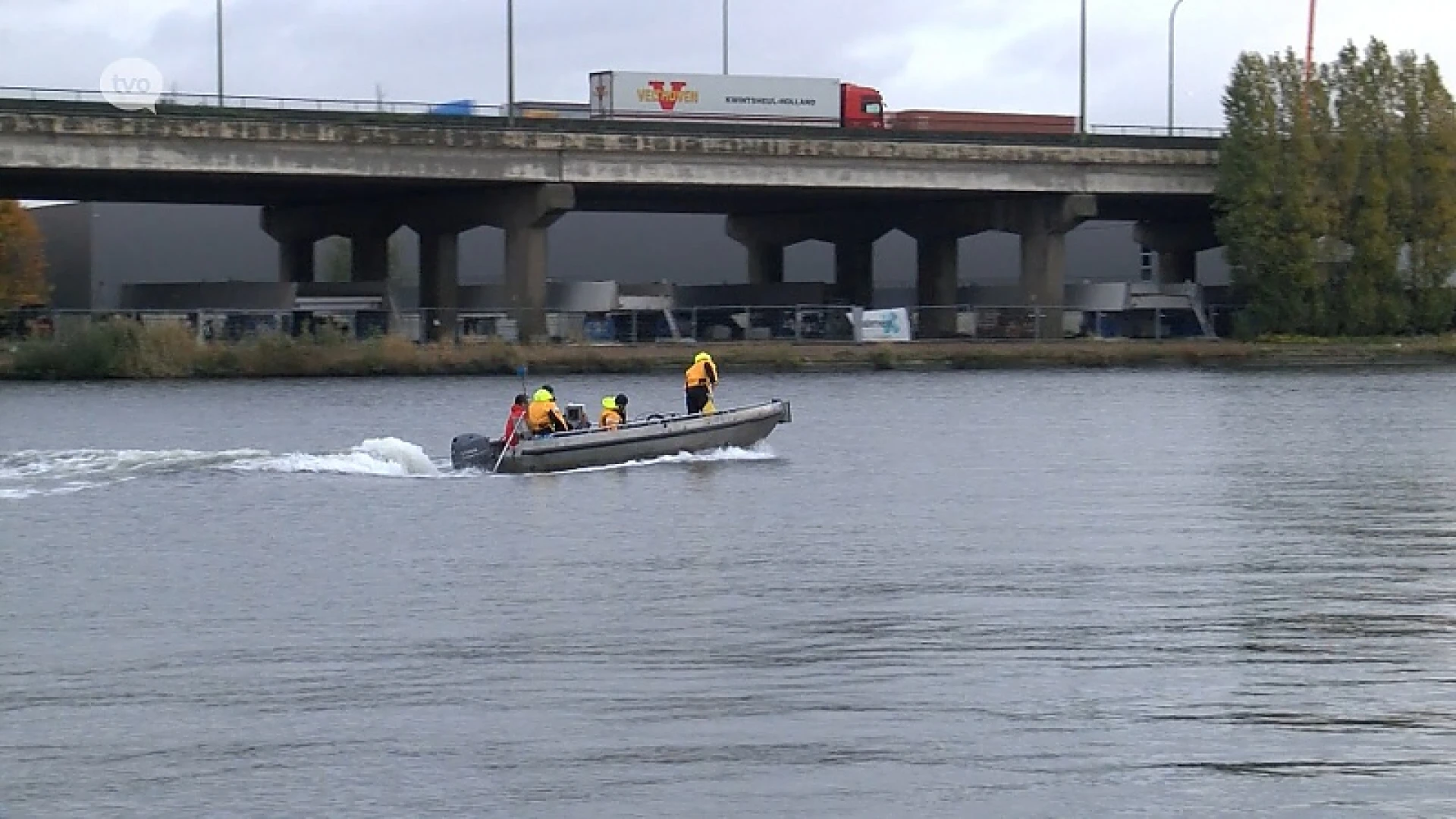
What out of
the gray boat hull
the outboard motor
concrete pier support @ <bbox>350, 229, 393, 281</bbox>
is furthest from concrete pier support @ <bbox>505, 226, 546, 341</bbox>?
the outboard motor

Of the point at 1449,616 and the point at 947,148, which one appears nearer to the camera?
the point at 1449,616

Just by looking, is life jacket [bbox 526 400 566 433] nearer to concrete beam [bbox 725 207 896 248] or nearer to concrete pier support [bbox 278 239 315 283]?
concrete pier support [bbox 278 239 315 283]

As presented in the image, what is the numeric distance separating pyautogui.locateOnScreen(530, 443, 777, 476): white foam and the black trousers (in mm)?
900

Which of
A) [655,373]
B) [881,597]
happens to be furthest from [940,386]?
[881,597]

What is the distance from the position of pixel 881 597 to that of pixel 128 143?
48264mm

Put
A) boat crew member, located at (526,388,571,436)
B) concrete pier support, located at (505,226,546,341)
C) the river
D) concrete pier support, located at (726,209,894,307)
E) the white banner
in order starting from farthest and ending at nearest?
concrete pier support, located at (726,209,894,307) < the white banner < concrete pier support, located at (505,226,546,341) < boat crew member, located at (526,388,571,436) < the river

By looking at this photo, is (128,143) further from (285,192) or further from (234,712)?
(234,712)

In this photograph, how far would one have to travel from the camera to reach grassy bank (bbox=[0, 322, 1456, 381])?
70.7 m

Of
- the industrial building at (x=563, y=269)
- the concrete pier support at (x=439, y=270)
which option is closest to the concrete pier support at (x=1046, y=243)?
the industrial building at (x=563, y=269)

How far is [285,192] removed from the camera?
85375mm

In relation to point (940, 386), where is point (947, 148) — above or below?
above

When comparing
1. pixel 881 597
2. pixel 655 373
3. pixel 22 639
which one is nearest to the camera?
pixel 22 639

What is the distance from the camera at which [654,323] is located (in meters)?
87.6

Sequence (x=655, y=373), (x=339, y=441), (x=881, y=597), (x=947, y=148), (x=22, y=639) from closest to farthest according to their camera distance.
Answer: (x=22, y=639) → (x=881, y=597) → (x=339, y=441) → (x=655, y=373) → (x=947, y=148)
